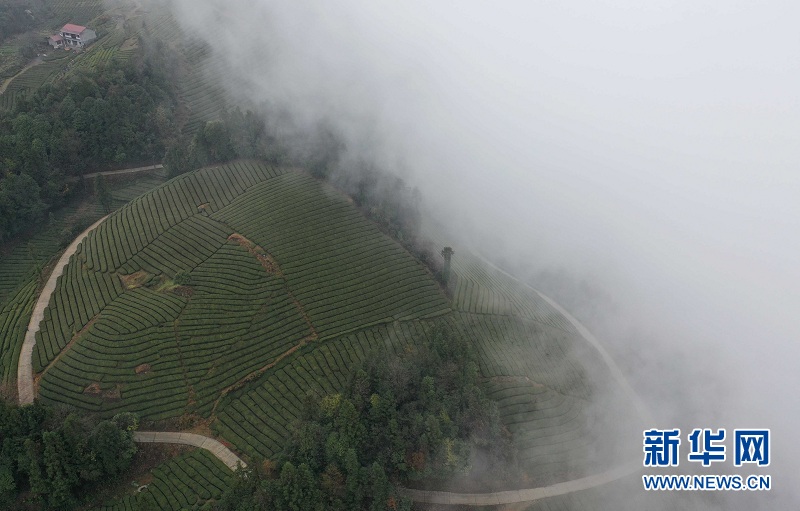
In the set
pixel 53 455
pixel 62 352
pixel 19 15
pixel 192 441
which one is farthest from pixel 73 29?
pixel 192 441

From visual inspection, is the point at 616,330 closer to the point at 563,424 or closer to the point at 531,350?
the point at 531,350

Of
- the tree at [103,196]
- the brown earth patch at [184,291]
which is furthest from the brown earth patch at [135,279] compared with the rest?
the tree at [103,196]

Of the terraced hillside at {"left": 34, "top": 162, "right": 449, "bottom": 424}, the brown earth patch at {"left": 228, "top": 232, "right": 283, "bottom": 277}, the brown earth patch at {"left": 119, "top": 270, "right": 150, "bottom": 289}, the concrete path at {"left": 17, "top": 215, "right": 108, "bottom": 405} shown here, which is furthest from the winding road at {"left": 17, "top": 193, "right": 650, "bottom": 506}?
the brown earth patch at {"left": 228, "top": 232, "right": 283, "bottom": 277}

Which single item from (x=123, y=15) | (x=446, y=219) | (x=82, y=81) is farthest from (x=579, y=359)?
(x=123, y=15)

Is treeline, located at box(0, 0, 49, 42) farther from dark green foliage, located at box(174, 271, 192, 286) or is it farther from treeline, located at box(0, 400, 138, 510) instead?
treeline, located at box(0, 400, 138, 510)

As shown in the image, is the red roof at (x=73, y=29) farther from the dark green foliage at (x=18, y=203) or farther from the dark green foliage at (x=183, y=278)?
the dark green foliage at (x=183, y=278)

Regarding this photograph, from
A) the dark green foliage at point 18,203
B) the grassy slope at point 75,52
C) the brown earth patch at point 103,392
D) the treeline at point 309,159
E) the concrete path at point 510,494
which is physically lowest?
the concrete path at point 510,494

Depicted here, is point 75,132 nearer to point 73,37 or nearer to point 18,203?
point 18,203
